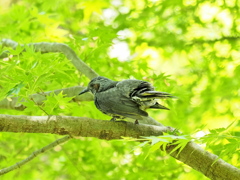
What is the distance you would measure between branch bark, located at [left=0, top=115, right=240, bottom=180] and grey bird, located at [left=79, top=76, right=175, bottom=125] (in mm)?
171

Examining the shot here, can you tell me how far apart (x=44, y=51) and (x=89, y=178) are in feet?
4.40

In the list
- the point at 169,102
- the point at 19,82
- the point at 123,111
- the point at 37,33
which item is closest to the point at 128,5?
the point at 37,33

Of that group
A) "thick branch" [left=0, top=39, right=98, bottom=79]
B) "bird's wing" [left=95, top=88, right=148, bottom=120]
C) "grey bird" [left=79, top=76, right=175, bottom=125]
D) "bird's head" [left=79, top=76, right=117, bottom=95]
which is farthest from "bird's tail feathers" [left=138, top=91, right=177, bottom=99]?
"thick branch" [left=0, top=39, right=98, bottom=79]

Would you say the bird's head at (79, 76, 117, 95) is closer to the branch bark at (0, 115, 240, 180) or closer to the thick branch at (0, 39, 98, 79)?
the thick branch at (0, 39, 98, 79)

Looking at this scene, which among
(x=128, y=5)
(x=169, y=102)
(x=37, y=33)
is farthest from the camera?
(x=128, y=5)

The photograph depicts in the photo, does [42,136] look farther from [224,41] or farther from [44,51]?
[224,41]

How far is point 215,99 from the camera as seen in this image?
411cm

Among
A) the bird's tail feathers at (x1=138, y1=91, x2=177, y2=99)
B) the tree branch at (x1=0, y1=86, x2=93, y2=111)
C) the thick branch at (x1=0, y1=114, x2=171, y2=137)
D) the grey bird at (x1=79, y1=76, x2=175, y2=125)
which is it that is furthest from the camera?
the tree branch at (x1=0, y1=86, x2=93, y2=111)

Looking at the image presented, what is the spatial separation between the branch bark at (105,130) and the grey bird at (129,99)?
0.17 meters

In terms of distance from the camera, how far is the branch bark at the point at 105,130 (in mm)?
1782

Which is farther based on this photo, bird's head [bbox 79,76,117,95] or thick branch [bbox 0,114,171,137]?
bird's head [bbox 79,76,117,95]

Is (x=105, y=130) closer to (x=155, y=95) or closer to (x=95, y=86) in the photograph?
(x=155, y=95)

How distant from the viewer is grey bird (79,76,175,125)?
2223 mm

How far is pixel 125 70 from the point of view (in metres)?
3.25
